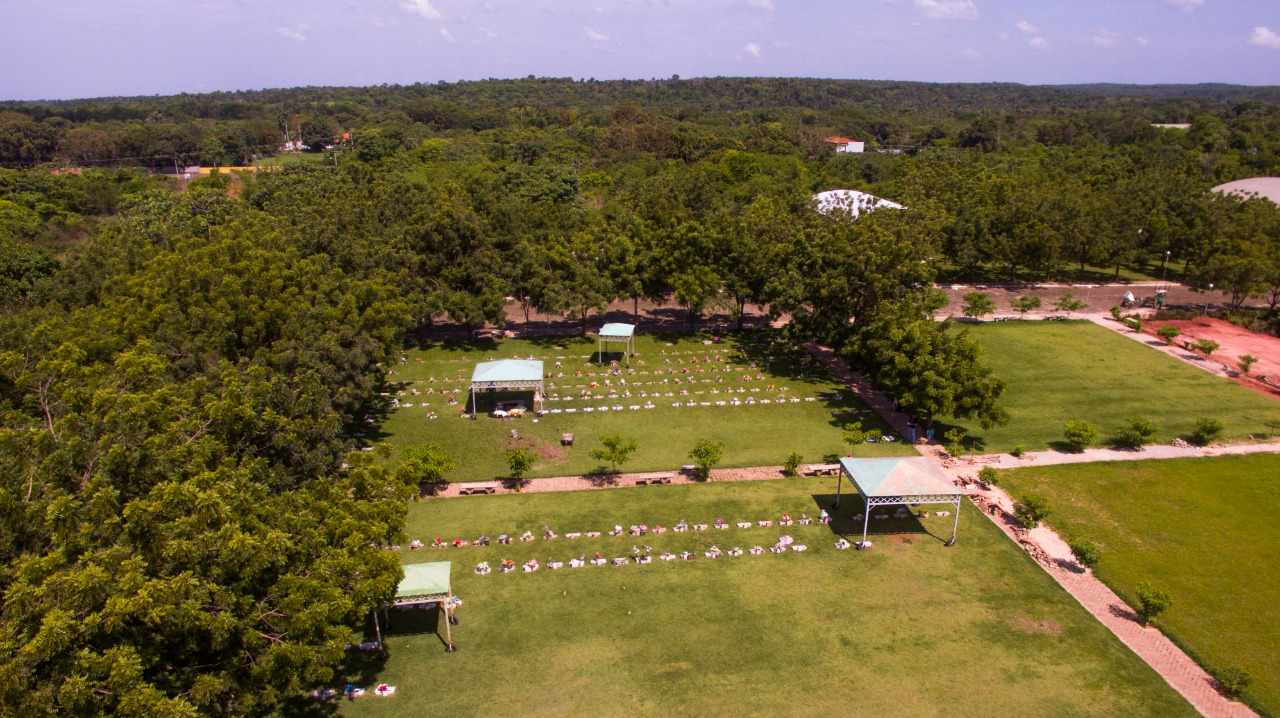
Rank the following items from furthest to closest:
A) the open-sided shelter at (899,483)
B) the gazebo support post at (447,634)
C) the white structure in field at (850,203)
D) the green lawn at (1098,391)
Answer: the white structure in field at (850,203)
the green lawn at (1098,391)
the open-sided shelter at (899,483)
the gazebo support post at (447,634)

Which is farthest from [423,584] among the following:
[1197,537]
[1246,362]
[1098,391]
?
[1246,362]

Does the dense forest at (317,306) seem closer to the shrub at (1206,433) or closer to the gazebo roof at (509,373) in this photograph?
the gazebo roof at (509,373)

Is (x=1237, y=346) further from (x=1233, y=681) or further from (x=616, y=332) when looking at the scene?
(x=616, y=332)

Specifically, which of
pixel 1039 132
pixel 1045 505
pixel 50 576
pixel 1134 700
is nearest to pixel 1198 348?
pixel 1045 505

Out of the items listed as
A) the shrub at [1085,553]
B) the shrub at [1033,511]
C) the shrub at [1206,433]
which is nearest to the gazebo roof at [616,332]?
the shrub at [1033,511]

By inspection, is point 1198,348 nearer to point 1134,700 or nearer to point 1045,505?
point 1045,505

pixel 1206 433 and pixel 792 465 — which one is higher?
pixel 1206 433
